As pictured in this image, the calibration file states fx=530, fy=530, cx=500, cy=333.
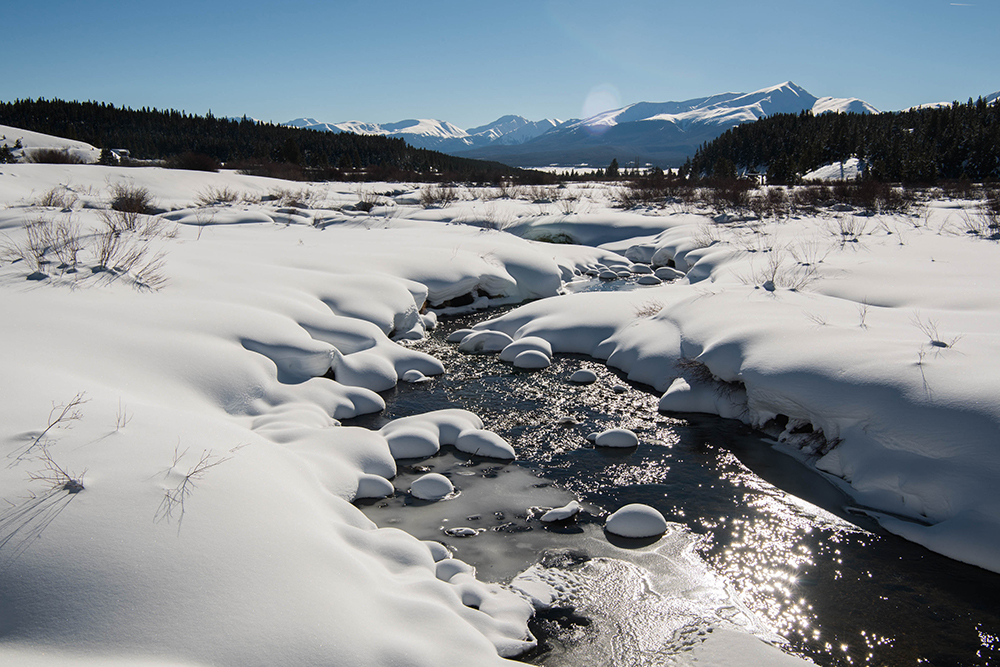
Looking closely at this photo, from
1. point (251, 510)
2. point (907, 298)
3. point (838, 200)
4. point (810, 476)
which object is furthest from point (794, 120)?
point (251, 510)

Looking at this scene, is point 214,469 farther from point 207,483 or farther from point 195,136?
point 195,136

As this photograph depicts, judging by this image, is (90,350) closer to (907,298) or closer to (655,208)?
(907,298)

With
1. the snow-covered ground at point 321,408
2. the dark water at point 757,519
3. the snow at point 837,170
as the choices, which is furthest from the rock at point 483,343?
the snow at point 837,170

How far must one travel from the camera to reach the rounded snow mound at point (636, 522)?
4883mm

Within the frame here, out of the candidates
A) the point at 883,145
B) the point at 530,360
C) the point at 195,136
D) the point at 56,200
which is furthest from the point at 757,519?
the point at 195,136

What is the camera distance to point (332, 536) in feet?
12.5

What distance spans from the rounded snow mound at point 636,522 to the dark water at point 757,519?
0.33 metres

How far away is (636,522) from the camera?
193 inches

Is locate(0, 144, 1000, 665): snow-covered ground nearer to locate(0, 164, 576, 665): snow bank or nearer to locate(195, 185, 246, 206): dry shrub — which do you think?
locate(0, 164, 576, 665): snow bank

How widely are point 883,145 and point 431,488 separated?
175 ft

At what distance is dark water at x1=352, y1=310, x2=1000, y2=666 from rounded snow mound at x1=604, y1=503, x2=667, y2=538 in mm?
334

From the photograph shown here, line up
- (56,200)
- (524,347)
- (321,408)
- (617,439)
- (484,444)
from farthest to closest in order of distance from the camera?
(56,200)
(524,347)
(321,408)
(617,439)
(484,444)

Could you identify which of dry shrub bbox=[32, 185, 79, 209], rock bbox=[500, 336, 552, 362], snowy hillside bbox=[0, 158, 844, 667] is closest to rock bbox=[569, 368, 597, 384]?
rock bbox=[500, 336, 552, 362]

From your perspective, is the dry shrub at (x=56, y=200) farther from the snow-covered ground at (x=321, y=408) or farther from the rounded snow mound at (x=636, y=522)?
the rounded snow mound at (x=636, y=522)
